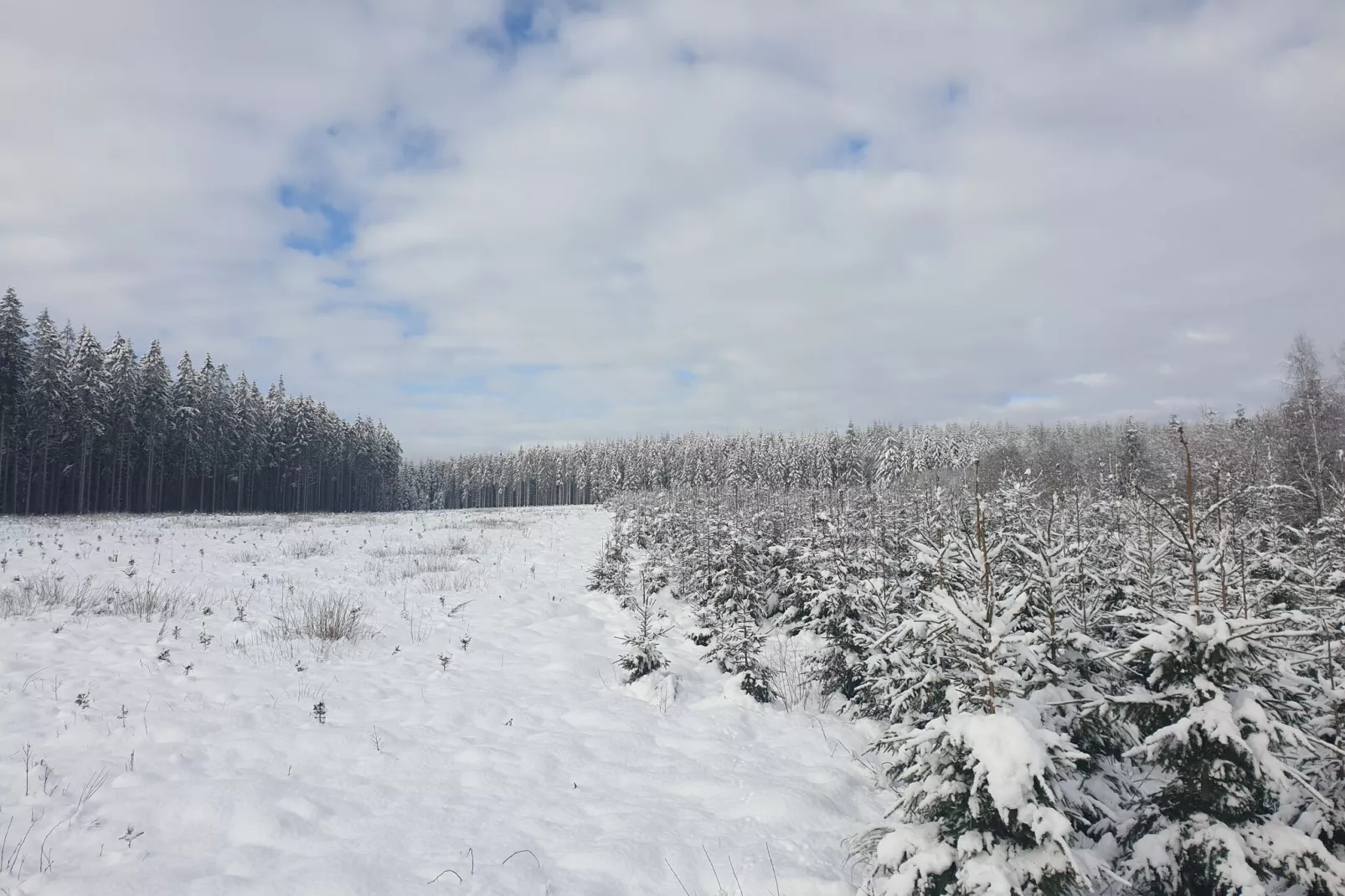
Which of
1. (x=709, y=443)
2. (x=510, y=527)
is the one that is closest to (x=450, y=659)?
(x=510, y=527)

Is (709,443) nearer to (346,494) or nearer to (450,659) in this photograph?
(346,494)

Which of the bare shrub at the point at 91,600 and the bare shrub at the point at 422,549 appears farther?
the bare shrub at the point at 422,549

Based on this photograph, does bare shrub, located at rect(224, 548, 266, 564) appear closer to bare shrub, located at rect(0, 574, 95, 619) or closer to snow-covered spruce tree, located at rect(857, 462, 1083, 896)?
bare shrub, located at rect(0, 574, 95, 619)

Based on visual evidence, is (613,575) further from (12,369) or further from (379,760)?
(12,369)

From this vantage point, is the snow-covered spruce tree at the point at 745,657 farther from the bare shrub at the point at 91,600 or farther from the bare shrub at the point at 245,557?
the bare shrub at the point at 245,557

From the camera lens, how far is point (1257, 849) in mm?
3332

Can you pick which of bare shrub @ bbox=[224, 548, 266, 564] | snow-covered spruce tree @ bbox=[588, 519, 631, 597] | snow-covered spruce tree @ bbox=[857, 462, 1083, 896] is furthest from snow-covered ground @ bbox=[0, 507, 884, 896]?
bare shrub @ bbox=[224, 548, 266, 564]

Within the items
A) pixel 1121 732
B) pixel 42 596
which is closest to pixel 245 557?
pixel 42 596

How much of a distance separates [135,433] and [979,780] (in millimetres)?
64078

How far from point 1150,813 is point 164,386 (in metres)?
62.7

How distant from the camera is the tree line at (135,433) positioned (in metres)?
39.2

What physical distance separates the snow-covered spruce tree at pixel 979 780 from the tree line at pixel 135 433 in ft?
176

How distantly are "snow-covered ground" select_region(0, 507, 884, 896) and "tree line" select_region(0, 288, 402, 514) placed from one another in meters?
39.5

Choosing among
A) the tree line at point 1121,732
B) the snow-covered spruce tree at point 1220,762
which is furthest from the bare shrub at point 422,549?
the snow-covered spruce tree at point 1220,762
